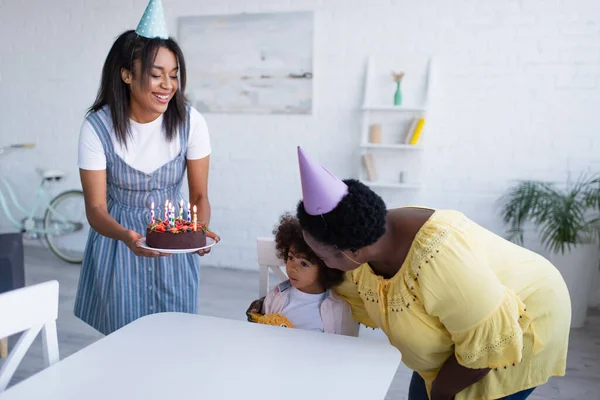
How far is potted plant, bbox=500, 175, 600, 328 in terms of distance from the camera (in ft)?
10.3

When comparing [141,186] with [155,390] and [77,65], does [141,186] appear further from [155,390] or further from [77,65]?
[77,65]

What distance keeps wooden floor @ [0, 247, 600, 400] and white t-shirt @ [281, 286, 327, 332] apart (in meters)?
0.99

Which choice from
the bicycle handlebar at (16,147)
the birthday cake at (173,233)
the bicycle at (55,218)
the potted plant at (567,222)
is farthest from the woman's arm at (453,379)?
the bicycle handlebar at (16,147)

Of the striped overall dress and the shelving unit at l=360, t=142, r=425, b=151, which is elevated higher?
the shelving unit at l=360, t=142, r=425, b=151

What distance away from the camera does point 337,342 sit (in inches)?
49.5

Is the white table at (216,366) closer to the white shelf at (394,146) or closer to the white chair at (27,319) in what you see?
the white chair at (27,319)

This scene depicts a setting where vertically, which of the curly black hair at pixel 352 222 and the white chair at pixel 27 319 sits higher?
the curly black hair at pixel 352 222

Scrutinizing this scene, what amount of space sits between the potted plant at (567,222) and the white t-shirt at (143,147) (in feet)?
7.72

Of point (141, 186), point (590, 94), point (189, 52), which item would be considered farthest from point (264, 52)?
point (141, 186)

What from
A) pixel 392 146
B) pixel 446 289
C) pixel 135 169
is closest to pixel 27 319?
pixel 135 169

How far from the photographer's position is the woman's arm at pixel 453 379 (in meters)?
1.16

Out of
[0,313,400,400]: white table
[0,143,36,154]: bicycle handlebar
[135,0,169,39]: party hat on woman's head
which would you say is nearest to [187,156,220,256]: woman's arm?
[135,0,169,39]: party hat on woman's head

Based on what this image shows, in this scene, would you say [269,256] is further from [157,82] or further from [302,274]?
[157,82]

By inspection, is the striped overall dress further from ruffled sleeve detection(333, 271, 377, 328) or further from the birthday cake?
ruffled sleeve detection(333, 271, 377, 328)
